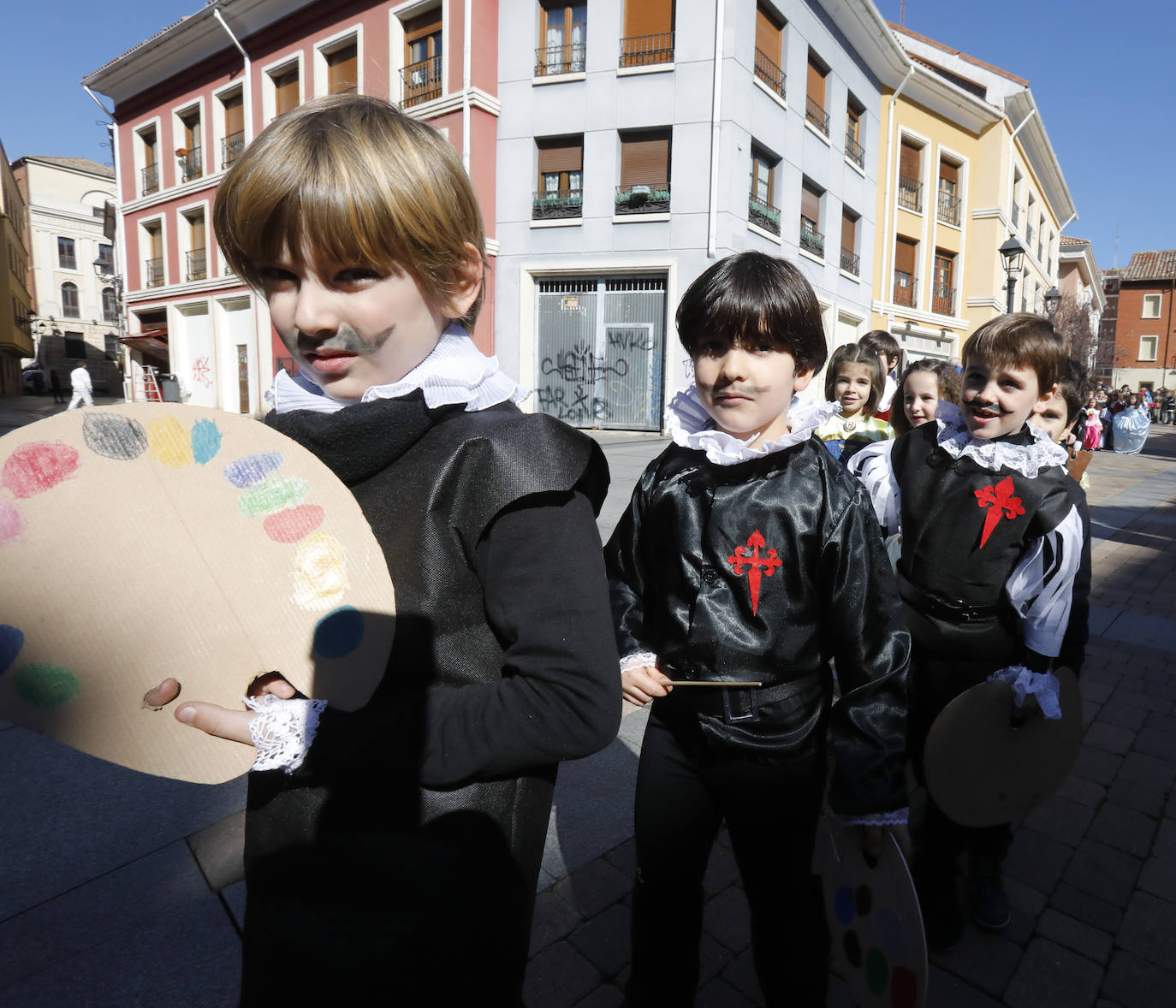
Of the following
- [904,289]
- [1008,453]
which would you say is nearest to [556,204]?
[904,289]

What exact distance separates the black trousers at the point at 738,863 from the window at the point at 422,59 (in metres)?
16.3

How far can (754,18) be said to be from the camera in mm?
14016

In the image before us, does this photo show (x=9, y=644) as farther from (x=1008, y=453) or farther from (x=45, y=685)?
(x=1008, y=453)

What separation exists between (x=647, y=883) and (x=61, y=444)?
52.6 inches

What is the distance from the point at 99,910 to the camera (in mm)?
1918

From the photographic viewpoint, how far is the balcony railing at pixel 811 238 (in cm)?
1698

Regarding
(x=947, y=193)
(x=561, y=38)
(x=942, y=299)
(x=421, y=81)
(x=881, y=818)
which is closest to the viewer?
(x=881, y=818)

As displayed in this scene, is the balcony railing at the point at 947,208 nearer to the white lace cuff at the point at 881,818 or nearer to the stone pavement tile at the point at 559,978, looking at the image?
the white lace cuff at the point at 881,818

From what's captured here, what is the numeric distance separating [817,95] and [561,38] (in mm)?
6250

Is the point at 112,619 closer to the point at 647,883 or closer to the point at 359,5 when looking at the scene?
the point at 647,883

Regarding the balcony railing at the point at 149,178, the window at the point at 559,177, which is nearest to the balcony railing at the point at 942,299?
the window at the point at 559,177

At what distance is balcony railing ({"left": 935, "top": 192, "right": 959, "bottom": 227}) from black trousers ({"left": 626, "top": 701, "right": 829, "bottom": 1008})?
25.2 meters

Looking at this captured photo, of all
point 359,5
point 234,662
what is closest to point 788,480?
point 234,662

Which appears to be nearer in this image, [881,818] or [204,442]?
[204,442]
